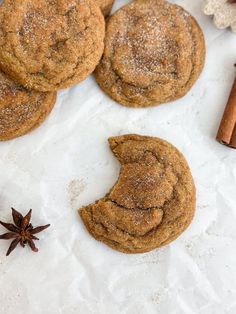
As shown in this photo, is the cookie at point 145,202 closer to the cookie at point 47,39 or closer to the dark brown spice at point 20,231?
the dark brown spice at point 20,231

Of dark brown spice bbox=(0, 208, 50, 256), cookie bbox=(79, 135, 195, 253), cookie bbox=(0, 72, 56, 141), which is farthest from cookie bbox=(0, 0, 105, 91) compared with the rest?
dark brown spice bbox=(0, 208, 50, 256)


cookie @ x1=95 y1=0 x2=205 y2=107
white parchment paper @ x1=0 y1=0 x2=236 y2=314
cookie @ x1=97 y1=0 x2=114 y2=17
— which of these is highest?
cookie @ x1=97 y1=0 x2=114 y2=17

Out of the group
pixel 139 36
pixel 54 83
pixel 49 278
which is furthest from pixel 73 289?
pixel 139 36

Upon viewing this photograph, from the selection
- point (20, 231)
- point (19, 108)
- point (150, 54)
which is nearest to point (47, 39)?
point (19, 108)

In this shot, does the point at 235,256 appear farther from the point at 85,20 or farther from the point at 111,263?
the point at 85,20

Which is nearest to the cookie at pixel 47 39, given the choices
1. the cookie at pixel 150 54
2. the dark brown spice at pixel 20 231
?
the cookie at pixel 150 54

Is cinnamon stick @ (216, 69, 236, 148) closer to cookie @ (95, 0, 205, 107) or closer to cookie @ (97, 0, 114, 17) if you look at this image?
cookie @ (95, 0, 205, 107)
